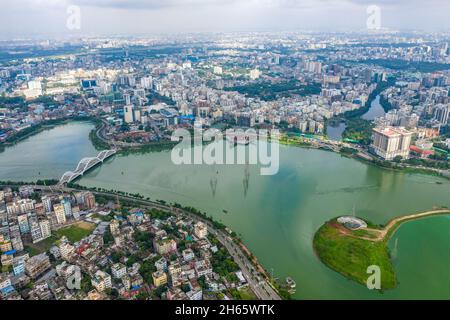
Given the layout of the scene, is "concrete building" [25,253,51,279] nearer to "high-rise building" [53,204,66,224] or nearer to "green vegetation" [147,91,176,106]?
"high-rise building" [53,204,66,224]

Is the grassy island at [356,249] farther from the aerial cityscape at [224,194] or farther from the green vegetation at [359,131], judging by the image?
the green vegetation at [359,131]

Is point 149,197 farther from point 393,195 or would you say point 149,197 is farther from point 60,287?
point 393,195

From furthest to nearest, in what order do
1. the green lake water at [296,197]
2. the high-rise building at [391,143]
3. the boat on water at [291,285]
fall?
the high-rise building at [391,143], the green lake water at [296,197], the boat on water at [291,285]

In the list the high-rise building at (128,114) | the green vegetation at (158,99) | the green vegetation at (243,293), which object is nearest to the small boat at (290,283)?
the green vegetation at (243,293)

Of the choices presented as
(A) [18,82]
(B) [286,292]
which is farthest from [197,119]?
(A) [18,82]

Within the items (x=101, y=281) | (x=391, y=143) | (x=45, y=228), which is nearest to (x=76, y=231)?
(x=45, y=228)
